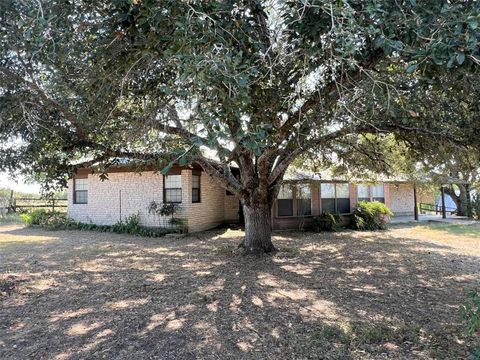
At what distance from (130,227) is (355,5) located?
1295cm

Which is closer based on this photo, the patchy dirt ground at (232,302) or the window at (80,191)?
the patchy dirt ground at (232,302)

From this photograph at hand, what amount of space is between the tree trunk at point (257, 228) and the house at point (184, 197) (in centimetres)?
529

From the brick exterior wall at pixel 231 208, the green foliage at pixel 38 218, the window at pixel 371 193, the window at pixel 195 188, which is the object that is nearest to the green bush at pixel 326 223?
the window at pixel 371 193

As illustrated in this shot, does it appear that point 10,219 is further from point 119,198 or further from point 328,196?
point 328,196

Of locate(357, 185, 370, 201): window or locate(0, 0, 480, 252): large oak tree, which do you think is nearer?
locate(0, 0, 480, 252): large oak tree

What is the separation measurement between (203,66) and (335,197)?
580 inches

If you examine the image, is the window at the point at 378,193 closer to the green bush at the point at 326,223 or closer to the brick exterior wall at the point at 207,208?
the green bush at the point at 326,223

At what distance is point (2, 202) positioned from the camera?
21.4 metres

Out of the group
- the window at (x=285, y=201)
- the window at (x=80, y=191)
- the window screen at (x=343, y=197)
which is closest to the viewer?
the window at (x=285, y=201)

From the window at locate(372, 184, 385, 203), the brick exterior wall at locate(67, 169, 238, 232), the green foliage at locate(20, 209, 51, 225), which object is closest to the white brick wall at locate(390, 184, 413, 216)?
the window at locate(372, 184, 385, 203)

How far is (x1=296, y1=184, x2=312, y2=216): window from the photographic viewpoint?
52.7ft

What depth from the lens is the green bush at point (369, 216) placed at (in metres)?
16.1

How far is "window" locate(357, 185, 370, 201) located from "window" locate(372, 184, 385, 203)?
506mm

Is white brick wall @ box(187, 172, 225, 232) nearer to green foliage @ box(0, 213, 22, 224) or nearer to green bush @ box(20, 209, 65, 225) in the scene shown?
green bush @ box(20, 209, 65, 225)
